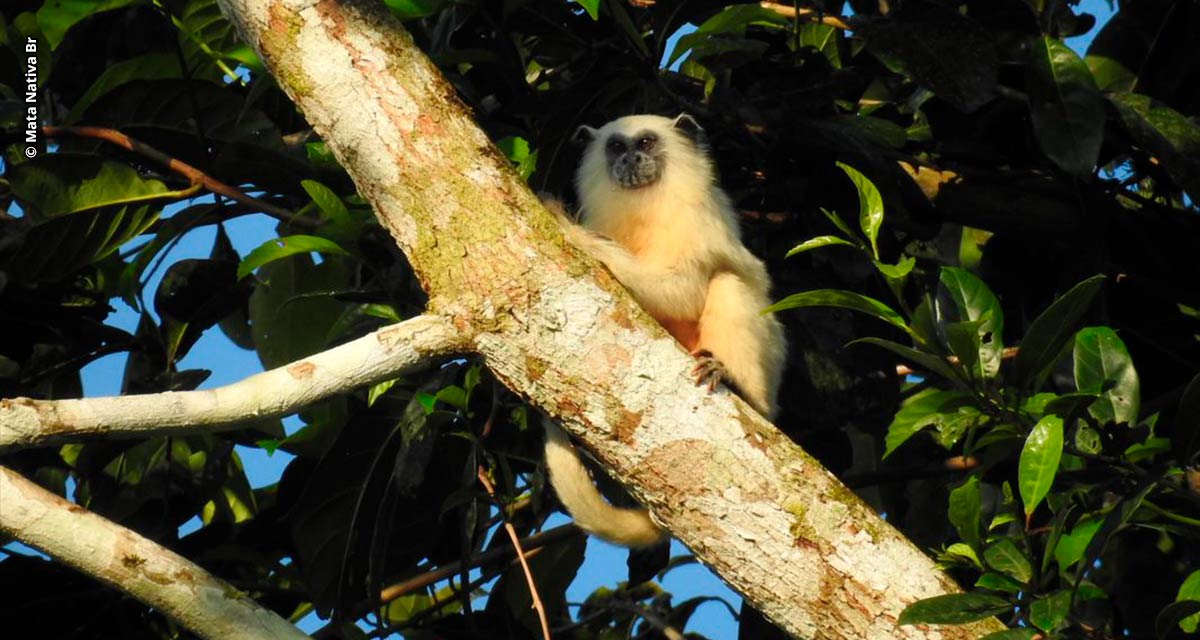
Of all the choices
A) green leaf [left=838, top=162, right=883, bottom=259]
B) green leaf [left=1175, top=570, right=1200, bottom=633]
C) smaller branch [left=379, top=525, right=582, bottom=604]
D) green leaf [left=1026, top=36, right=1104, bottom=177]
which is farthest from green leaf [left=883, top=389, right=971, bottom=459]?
smaller branch [left=379, top=525, right=582, bottom=604]

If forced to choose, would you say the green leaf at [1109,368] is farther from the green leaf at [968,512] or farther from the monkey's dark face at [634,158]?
the monkey's dark face at [634,158]

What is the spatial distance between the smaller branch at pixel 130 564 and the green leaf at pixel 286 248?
99 cm

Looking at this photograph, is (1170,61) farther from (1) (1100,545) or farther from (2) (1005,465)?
(1) (1100,545)

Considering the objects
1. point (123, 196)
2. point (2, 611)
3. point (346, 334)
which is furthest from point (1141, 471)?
point (2, 611)

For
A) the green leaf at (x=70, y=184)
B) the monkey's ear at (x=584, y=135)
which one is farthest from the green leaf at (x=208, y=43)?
the monkey's ear at (x=584, y=135)

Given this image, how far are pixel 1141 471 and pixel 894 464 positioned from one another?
160 cm

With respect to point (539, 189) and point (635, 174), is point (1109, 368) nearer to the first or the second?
point (539, 189)

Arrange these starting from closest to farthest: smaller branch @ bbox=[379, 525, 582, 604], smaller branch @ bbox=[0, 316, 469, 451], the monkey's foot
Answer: smaller branch @ bbox=[0, 316, 469, 451], the monkey's foot, smaller branch @ bbox=[379, 525, 582, 604]

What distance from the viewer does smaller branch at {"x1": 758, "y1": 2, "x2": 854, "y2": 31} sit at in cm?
388

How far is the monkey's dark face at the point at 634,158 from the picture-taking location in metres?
4.48

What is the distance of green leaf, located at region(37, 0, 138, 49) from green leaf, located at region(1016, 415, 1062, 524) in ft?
8.91

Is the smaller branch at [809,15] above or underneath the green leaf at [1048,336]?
above

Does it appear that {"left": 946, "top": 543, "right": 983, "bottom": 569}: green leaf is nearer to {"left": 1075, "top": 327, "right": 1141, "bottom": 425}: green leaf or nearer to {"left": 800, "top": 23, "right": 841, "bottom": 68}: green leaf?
{"left": 1075, "top": 327, "right": 1141, "bottom": 425}: green leaf

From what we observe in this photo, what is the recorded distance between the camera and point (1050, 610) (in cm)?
241
